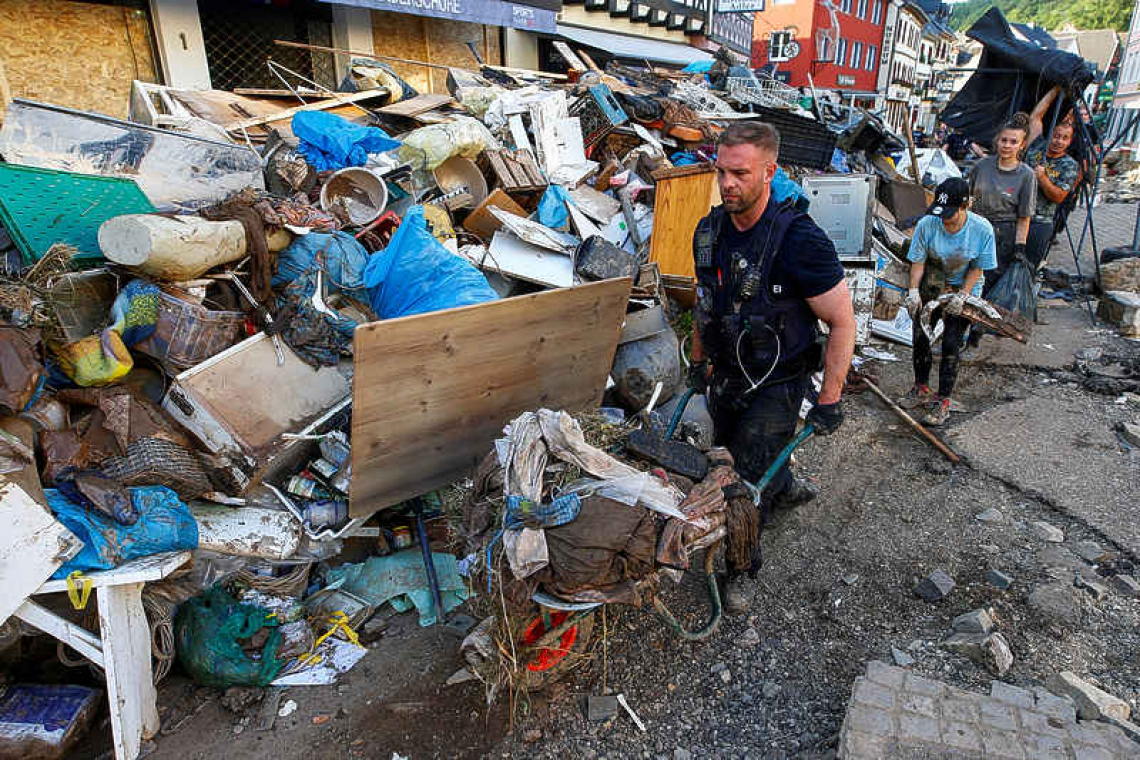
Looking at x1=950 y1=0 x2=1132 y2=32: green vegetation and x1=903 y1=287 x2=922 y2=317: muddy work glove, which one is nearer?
x1=903 y1=287 x2=922 y2=317: muddy work glove

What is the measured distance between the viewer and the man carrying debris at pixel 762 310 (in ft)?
8.70

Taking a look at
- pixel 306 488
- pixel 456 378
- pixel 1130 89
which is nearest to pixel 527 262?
pixel 456 378

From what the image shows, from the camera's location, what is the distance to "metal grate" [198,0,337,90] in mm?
7832

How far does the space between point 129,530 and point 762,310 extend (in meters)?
2.76

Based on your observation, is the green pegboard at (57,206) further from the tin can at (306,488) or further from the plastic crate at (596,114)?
the plastic crate at (596,114)

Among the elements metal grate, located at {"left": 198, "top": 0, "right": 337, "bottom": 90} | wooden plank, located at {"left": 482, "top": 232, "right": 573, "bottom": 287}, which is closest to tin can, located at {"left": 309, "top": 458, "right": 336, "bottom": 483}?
wooden plank, located at {"left": 482, "top": 232, "right": 573, "bottom": 287}

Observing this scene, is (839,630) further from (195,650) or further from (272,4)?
(272,4)

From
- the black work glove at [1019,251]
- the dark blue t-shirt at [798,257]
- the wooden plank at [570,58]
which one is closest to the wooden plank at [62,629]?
the dark blue t-shirt at [798,257]

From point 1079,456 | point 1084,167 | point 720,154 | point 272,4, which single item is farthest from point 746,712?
point 272,4

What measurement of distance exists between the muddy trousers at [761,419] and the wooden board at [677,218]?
2.66 meters

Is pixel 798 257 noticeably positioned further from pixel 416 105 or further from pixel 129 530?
pixel 416 105

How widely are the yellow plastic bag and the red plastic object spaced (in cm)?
224

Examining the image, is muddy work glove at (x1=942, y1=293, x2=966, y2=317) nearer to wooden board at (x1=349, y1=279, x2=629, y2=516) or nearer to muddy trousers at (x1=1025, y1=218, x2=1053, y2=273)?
wooden board at (x1=349, y1=279, x2=629, y2=516)

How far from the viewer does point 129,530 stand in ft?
8.16
